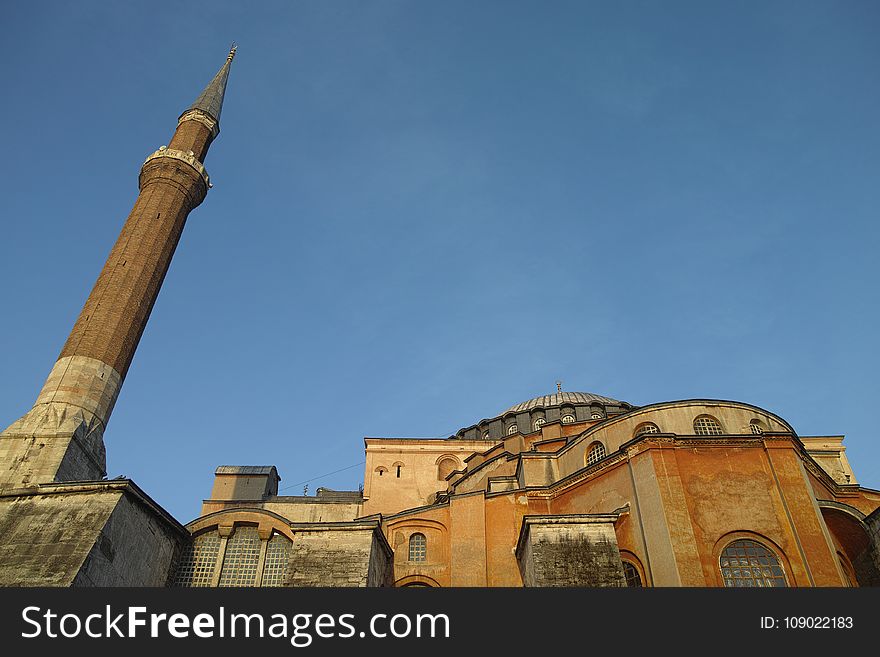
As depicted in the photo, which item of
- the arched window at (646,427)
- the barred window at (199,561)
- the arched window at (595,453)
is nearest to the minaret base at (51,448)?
the barred window at (199,561)

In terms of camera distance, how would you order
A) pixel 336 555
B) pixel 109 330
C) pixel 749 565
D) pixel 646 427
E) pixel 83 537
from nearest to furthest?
pixel 83 537 → pixel 749 565 → pixel 336 555 → pixel 646 427 → pixel 109 330

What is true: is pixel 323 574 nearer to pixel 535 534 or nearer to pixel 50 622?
pixel 535 534

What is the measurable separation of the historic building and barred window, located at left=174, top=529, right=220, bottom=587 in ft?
0.11

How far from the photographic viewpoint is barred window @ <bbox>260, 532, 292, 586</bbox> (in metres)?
18.1

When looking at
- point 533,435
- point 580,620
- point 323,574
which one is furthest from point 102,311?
point 580,620

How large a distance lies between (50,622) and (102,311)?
14.5 metres

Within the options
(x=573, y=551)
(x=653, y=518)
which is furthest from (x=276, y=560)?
(x=653, y=518)

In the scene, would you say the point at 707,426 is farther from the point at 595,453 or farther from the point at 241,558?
the point at 241,558

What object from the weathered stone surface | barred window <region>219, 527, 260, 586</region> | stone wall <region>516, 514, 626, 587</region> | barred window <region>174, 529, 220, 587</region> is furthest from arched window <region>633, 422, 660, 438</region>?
the weathered stone surface

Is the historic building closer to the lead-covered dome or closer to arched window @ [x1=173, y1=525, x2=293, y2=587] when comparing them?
arched window @ [x1=173, y1=525, x2=293, y2=587]

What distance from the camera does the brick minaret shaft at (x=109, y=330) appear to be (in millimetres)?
19047

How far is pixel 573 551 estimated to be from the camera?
16.5 meters

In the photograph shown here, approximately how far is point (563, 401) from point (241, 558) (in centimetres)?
2014

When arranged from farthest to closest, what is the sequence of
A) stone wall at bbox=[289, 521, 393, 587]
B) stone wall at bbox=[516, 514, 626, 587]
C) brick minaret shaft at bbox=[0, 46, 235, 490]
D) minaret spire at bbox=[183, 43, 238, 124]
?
1. minaret spire at bbox=[183, 43, 238, 124]
2. brick minaret shaft at bbox=[0, 46, 235, 490]
3. stone wall at bbox=[289, 521, 393, 587]
4. stone wall at bbox=[516, 514, 626, 587]
